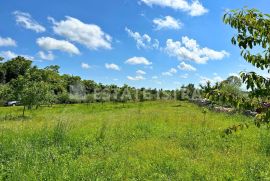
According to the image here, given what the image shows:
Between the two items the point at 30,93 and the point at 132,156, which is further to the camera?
the point at 30,93

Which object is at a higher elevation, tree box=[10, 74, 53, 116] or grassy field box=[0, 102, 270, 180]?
tree box=[10, 74, 53, 116]

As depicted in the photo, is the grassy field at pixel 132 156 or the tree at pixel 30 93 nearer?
the grassy field at pixel 132 156

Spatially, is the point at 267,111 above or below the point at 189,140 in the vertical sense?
above

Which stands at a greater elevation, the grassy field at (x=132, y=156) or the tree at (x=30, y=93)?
the tree at (x=30, y=93)

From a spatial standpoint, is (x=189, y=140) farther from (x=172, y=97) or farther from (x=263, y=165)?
(x=172, y=97)

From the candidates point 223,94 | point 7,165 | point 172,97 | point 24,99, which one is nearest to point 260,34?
point 223,94

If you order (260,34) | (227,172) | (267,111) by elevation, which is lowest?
(227,172)

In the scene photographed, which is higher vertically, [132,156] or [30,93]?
[30,93]

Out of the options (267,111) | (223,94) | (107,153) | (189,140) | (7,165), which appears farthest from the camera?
(189,140)

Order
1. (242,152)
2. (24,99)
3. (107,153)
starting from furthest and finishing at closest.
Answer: (24,99) < (242,152) < (107,153)

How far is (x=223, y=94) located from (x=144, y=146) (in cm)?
796

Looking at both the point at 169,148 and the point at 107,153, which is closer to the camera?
the point at 107,153

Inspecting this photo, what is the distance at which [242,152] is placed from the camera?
10711mm

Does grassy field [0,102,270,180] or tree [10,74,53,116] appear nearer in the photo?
grassy field [0,102,270,180]
